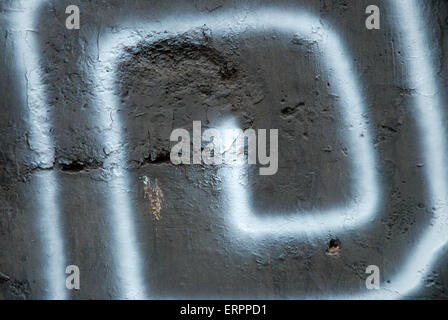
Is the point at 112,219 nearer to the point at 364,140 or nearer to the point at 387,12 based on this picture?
the point at 364,140

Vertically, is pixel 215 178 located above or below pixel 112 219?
above

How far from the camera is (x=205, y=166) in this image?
71.7 inches

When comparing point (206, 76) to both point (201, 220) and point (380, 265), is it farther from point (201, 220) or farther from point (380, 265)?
point (380, 265)

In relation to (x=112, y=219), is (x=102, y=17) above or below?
above

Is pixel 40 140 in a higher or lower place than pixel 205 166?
higher

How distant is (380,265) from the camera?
1797mm

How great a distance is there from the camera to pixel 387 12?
1794mm

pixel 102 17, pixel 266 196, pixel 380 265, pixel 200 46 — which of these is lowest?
pixel 380 265

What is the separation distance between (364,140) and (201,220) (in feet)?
2.78

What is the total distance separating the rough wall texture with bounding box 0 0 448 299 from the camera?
1795 mm

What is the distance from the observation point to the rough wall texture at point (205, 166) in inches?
70.7

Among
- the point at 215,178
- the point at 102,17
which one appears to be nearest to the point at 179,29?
the point at 102,17

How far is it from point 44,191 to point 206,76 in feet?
3.10

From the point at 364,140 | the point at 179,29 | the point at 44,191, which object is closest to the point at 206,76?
the point at 179,29
